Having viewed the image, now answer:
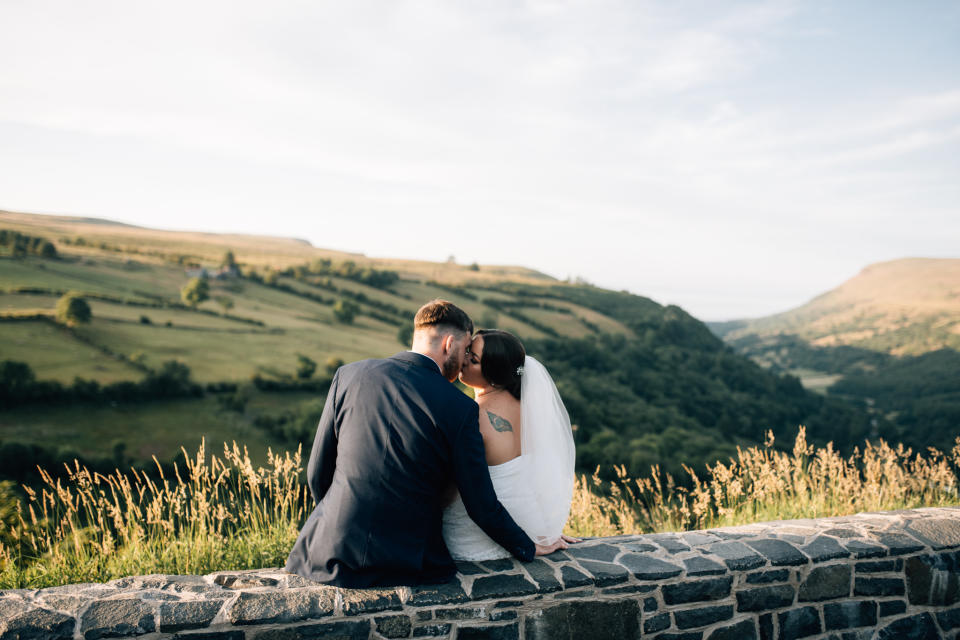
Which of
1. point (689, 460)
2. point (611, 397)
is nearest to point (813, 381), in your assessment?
point (611, 397)

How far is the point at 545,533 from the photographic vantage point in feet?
9.55

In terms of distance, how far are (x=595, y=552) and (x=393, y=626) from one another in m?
1.21

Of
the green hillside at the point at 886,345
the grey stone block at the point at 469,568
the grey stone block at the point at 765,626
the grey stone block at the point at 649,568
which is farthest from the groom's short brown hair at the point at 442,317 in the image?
the green hillside at the point at 886,345

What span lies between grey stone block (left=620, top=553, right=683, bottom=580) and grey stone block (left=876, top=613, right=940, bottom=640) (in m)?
1.48

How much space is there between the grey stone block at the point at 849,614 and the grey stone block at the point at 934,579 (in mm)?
318

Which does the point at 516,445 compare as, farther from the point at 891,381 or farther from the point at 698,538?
the point at 891,381

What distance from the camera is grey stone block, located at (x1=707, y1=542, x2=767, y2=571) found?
2.93 metres

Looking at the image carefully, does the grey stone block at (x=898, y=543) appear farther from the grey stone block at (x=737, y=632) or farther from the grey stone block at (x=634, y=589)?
the grey stone block at (x=634, y=589)

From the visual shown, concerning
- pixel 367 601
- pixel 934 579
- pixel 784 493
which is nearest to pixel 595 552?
pixel 367 601

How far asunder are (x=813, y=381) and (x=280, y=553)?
78317 millimetres

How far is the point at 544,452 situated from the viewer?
289cm

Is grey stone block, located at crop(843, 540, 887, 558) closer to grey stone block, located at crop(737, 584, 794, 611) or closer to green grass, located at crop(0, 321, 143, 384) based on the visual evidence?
grey stone block, located at crop(737, 584, 794, 611)

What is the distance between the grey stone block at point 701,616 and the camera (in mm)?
2807

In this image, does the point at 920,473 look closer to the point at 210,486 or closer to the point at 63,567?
the point at 210,486
